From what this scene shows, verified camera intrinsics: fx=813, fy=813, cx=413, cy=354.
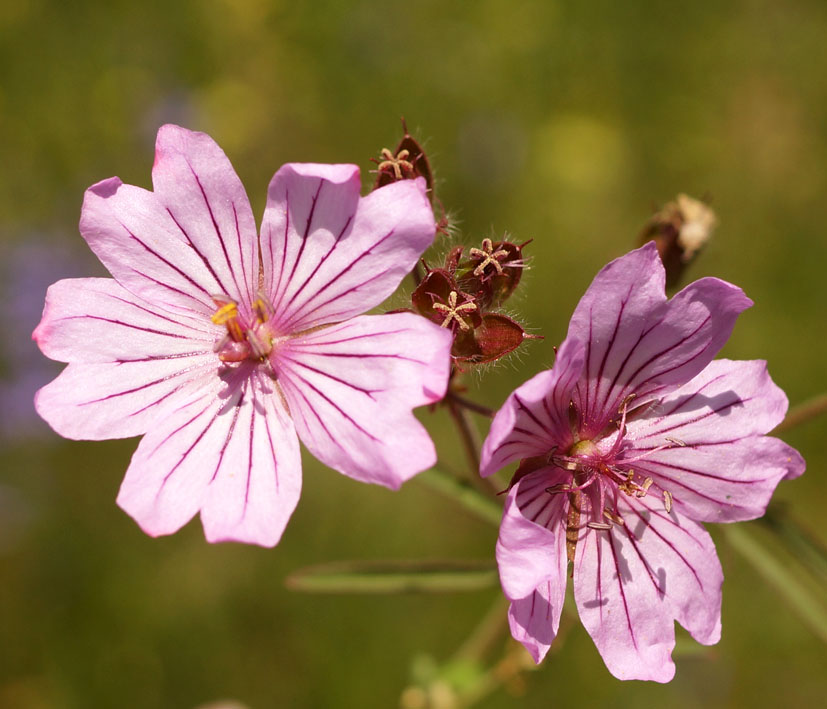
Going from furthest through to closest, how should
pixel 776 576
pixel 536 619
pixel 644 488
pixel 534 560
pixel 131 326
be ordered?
pixel 776 576 < pixel 131 326 < pixel 644 488 < pixel 536 619 < pixel 534 560

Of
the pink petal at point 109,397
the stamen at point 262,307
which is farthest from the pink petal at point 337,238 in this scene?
the pink petal at point 109,397

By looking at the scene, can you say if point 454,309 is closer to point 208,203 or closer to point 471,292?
point 471,292

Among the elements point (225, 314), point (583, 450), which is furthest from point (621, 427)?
point (225, 314)

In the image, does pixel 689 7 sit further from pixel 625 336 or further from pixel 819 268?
pixel 625 336

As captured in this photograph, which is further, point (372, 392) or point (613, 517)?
point (613, 517)

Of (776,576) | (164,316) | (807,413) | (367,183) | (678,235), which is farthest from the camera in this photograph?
(367,183)

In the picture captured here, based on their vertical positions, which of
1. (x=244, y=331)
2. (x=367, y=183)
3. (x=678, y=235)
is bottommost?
(x=367, y=183)
